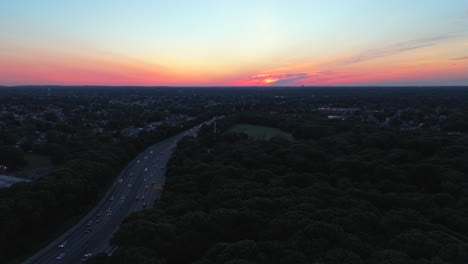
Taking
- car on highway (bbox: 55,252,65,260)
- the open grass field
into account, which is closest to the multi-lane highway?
car on highway (bbox: 55,252,65,260)

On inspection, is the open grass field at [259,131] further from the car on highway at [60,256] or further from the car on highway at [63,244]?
the car on highway at [60,256]

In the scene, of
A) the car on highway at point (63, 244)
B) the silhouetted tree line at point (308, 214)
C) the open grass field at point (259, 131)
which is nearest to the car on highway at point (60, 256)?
the car on highway at point (63, 244)

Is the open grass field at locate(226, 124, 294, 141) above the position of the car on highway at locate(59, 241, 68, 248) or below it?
above

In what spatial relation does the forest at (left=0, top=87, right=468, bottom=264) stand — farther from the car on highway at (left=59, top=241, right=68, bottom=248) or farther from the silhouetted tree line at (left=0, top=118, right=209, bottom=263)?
the car on highway at (left=59, top=241, right=68, bottom=248)

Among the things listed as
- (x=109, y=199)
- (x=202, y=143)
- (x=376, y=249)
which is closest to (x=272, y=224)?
(x=376, y=249)

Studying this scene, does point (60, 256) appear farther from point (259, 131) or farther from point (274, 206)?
point (259, 131)

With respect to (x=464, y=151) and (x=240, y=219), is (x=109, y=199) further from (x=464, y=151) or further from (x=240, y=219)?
(x=464, y=151)
